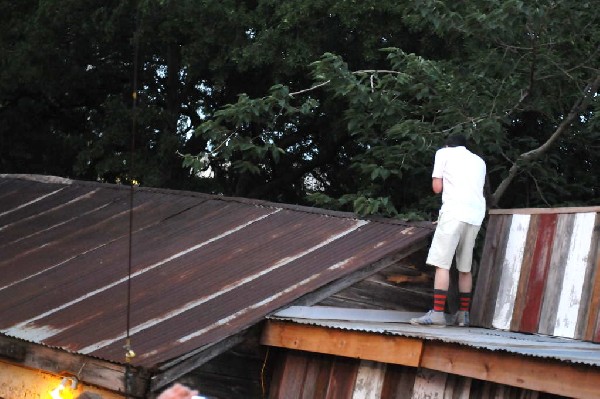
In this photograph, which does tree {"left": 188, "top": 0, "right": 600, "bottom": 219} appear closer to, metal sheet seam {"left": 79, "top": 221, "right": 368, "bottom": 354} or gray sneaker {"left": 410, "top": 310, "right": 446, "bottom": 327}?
metal sheet seam {"left": 79, "top": 221, "right": 368, "bottom": 354}

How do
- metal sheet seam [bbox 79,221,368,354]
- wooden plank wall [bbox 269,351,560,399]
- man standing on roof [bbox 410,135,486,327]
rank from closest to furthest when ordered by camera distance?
wooden plank wall [bbox 269,351,560,399] < metal sheet seam [bbox 79,221,368,354] < man standing on roof [bbox 410,135,486,327]

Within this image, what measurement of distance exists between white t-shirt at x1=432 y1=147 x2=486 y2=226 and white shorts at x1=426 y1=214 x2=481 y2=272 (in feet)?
0.18

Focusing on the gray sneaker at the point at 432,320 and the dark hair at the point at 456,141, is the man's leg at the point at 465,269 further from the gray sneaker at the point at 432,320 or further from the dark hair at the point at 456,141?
the dark hair at the point at 456,141

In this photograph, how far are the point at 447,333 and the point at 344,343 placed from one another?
2.19 feet

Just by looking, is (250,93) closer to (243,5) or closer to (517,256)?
(243,5)

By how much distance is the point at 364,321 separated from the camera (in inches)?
299

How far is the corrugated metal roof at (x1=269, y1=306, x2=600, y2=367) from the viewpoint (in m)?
5.77

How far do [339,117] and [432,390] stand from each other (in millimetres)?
10414

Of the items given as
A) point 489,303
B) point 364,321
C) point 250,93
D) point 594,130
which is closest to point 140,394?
point 364,321

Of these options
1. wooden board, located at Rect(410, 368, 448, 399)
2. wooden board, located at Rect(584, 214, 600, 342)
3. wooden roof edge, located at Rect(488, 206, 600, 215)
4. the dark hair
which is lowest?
wooden board, located at Rect(410, 368, 448, 399)

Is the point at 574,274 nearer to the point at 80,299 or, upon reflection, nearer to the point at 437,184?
the point at 437,184

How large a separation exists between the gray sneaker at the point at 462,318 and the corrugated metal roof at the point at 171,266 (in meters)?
0.67

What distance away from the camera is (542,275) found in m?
7.53

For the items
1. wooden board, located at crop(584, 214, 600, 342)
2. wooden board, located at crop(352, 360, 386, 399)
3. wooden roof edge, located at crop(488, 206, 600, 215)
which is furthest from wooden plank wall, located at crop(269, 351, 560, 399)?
wooden roof edge, located at crop(488, 206, 600, 215)
